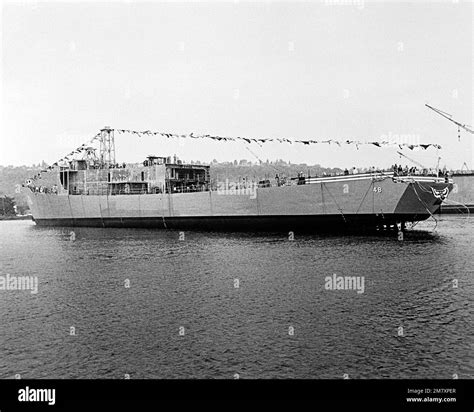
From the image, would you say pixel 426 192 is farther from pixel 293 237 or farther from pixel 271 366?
pixel 271 366

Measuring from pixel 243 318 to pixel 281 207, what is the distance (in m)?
25.0

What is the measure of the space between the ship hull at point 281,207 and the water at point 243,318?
906 centimetres

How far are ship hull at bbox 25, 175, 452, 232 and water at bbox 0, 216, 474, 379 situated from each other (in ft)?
29.7

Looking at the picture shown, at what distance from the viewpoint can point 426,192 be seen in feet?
106

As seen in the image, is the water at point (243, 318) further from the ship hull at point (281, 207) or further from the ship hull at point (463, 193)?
the ship hull at point (463, 193)

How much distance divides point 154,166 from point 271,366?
Answer: 40526 millimetres

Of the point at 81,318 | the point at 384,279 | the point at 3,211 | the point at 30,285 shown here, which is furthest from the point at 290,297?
the point at 3,211

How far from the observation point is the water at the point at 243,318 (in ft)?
32.5

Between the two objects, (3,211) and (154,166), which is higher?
(154,166)
